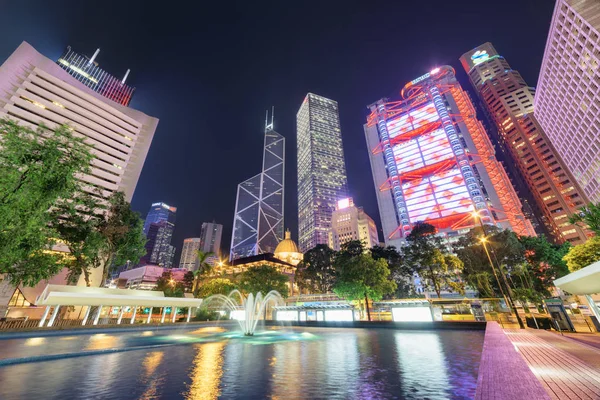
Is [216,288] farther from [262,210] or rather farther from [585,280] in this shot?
[262,210]

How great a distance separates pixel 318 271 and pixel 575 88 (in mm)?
82217

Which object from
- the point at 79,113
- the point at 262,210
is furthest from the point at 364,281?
the point at 262,210

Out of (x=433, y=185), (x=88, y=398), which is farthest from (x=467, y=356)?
(x=433, y=185)

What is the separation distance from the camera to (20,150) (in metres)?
15.6

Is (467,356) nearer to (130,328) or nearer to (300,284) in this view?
(130,328)

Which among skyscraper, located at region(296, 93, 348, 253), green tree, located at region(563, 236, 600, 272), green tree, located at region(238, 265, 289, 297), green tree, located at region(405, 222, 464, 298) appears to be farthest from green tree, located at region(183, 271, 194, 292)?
skyscraper, located at region(296, 93, 348, 253)

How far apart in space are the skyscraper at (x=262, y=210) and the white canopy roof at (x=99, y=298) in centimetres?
11903

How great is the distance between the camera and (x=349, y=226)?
5413 inches

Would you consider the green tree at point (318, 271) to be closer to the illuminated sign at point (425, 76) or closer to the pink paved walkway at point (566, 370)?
the pink paved walkway at point (566, 370)

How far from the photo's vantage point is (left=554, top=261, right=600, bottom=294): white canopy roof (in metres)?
6.72

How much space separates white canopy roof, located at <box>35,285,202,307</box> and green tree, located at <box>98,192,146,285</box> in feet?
8.74

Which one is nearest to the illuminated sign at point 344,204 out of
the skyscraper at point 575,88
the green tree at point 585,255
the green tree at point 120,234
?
the skyscraper at point 575,88

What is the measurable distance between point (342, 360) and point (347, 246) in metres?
52.9

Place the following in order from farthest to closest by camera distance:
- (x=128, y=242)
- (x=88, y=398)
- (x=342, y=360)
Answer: (x=128, y=242), (x=342, y=360), (x=88, y=398)
